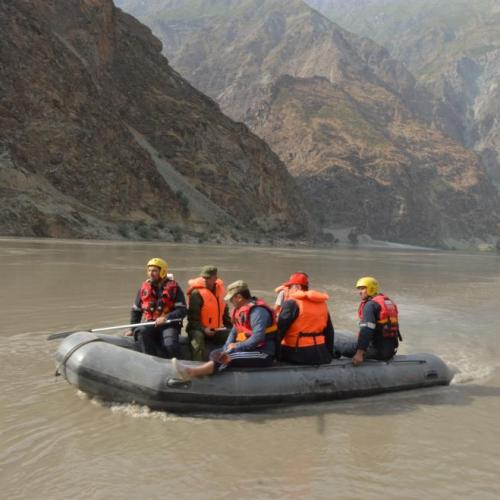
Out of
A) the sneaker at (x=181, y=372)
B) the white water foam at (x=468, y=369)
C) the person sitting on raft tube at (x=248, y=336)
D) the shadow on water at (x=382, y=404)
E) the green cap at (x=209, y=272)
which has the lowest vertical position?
the white water foam at (x=468, y=369)

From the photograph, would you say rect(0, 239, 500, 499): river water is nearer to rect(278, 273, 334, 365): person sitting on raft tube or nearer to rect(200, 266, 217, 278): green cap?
rect(278, 273, 334, 365): person sitting on raft tube

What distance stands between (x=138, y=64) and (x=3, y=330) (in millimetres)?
76346

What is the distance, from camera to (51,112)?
5409cm

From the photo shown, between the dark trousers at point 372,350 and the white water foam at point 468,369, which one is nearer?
the dark trousers at point 372,350

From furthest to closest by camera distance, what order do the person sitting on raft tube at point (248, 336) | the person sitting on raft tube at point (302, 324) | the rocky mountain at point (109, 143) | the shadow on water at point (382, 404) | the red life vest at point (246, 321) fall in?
the rocky mountain at point (109, 143)
the person sitting on raft tube at point (302, 324)
the red life vest at point (246, 321)
the person sitting on raft tube at point (248, 336)
the shadow on water at point (382, 404)

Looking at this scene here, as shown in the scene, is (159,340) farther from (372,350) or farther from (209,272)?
(372,350)

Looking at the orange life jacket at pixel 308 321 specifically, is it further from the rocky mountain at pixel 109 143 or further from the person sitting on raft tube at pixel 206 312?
the rocky mountain at pixel 109 143

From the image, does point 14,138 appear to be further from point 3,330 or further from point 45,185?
point 3,330

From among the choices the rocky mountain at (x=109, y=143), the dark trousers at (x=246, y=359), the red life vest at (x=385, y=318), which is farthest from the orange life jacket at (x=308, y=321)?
the rocky mountain at (x=109, y=143)

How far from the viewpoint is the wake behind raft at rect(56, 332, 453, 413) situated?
6477 mm

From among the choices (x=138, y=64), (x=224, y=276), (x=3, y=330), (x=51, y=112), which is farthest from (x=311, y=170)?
(x=3, y=330)

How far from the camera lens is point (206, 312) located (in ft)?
25.8

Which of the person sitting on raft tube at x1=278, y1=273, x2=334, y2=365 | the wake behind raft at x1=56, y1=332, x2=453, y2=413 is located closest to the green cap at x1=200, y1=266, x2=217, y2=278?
the person sitting on raft tube at x1=278, y1=273, x2=334, y2=365

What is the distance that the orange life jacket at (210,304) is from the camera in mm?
7883
